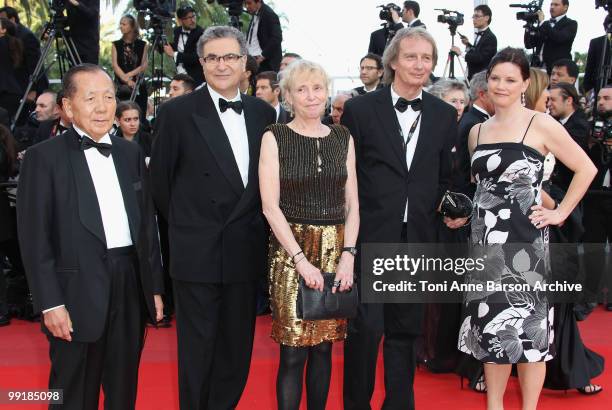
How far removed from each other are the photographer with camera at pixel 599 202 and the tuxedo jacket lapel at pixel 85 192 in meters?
4.32

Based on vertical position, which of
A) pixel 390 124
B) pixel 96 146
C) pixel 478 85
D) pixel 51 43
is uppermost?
pixel 51 43

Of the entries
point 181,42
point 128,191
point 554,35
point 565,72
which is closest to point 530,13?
point 554,35

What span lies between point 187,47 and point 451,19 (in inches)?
107

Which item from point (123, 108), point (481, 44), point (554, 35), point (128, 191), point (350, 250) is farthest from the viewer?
point (481, 44)

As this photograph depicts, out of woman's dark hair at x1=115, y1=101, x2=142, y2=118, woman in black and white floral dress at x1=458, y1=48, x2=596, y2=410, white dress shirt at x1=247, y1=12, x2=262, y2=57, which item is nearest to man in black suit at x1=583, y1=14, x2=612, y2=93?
white dress shirt at x1=247, y1=12, x2=262, y2=57

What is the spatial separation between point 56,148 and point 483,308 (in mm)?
1920

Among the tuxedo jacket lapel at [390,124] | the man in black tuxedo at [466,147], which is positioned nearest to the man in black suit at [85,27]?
the man in black tuxedo at [466,147]

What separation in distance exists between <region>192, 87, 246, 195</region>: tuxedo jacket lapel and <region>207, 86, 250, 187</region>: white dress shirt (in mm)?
30

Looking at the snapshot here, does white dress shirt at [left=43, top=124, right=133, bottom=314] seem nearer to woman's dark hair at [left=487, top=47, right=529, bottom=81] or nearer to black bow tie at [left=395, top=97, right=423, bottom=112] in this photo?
black bow tie at [left=395, top=97, right=423, bottom=112]

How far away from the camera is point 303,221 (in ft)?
10.6

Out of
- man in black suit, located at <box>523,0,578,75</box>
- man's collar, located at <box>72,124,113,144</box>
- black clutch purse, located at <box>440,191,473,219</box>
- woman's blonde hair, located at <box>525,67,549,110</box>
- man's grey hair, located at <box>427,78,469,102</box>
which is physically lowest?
black clutch purse, located at <box>440,191,473,219</box>

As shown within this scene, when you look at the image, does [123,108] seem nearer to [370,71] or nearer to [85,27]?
[370,71]

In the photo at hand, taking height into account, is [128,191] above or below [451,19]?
below

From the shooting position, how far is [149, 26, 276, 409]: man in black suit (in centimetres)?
339
